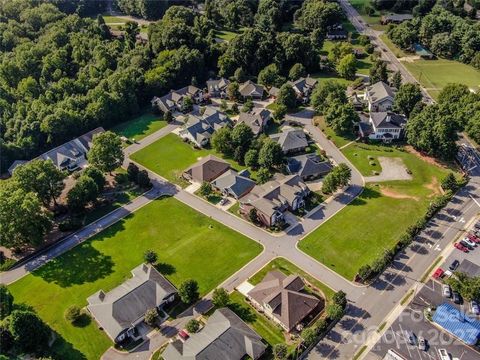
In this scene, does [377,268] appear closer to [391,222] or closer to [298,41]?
[391,222]

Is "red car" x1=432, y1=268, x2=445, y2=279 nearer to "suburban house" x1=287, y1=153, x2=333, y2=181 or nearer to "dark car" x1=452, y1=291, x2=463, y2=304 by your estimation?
"dark car" x1=452, y1=291, x2=463, y2=304

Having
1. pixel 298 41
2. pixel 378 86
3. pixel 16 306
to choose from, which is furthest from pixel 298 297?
pixel 298 41

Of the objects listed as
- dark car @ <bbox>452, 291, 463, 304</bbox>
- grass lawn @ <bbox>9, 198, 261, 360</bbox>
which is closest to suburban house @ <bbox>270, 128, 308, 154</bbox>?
grass lawn @ <bbox>9, 198, 261, 360</bbox>

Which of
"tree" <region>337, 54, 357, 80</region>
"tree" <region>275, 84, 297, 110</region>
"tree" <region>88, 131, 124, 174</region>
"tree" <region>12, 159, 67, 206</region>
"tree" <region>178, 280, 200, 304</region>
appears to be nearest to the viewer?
"tree" <region>178, 280, 200, 304</region>

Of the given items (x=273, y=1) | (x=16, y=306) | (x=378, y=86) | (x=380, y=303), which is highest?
(x=273, y=1)

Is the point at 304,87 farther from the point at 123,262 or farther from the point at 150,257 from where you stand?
the point at 123,262
